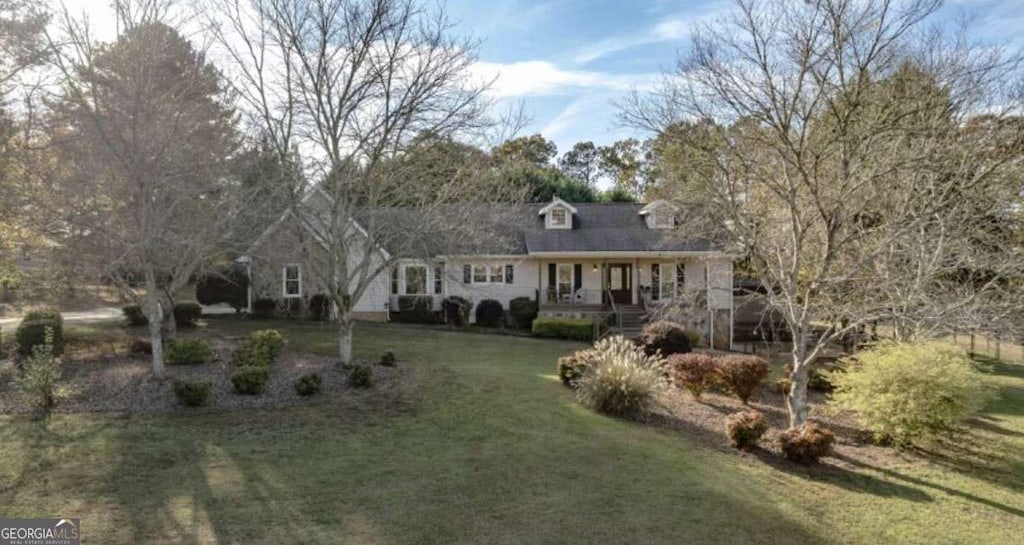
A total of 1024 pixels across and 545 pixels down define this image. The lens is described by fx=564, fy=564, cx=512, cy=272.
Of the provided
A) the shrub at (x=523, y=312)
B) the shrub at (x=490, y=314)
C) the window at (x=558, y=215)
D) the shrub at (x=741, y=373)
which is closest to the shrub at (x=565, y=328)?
the shrub at (x=523, y=312)

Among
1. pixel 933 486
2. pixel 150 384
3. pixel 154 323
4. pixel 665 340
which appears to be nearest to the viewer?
pixel 933 486

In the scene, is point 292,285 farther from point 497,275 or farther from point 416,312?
point 497,275

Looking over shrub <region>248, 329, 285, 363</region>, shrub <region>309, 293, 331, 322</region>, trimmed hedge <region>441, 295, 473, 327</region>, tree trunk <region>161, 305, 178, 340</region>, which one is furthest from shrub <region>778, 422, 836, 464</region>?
shrub <region>309, 293, 331, 322</region>

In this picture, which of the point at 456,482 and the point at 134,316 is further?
the point at 134,316

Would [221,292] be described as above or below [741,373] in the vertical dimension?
above

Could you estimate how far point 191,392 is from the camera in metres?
10.1

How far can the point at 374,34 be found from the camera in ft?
40.8

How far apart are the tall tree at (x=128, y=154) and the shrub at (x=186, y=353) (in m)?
1.31

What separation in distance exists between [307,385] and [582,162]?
165ft

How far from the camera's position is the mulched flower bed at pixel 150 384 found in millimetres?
10164

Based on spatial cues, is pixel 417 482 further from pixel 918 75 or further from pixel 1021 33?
pixel 1021 33

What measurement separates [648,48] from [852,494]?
944cm

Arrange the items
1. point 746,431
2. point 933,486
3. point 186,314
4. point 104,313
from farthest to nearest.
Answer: point 104,313
point 186,314
point 746,431
point 933,486

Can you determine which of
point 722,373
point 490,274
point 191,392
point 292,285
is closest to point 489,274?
point 490,274
